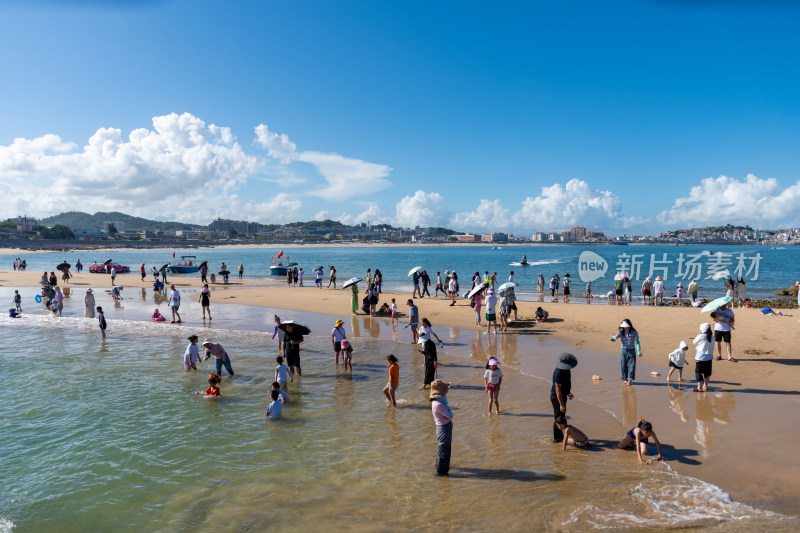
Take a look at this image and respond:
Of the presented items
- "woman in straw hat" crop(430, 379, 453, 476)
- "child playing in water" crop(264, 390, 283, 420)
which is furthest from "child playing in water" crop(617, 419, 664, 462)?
"child playing in water" crop(264, 390, 283, 420)

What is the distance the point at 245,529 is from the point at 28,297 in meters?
36.3

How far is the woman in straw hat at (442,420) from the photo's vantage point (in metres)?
7.25

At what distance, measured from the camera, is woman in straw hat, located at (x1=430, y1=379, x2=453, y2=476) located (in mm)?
7255

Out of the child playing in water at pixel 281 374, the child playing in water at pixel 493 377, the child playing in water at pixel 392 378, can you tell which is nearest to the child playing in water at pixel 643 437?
the child playing in water at pixel 493 377

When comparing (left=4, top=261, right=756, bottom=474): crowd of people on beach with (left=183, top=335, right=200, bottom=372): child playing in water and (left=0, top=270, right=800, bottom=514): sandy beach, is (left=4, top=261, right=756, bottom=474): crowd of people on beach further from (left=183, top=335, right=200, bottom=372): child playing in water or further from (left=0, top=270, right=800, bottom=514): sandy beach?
(left=0, top=270, right=800, bottom=514): sandy beach

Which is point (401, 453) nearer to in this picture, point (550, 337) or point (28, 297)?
point (550, 337)

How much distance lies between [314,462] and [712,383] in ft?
34.8

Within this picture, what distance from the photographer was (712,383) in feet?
38.9

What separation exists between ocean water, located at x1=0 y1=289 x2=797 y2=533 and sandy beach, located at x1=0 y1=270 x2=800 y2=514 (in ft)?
2.14

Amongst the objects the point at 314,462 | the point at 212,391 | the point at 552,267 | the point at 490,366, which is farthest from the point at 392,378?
the point at 552,267

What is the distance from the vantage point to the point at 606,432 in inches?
355

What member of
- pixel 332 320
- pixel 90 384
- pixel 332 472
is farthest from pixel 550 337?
pixel 90 384

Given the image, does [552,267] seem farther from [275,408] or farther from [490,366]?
[275,408]

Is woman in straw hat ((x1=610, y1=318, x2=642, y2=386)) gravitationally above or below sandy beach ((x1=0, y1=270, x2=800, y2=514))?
above
